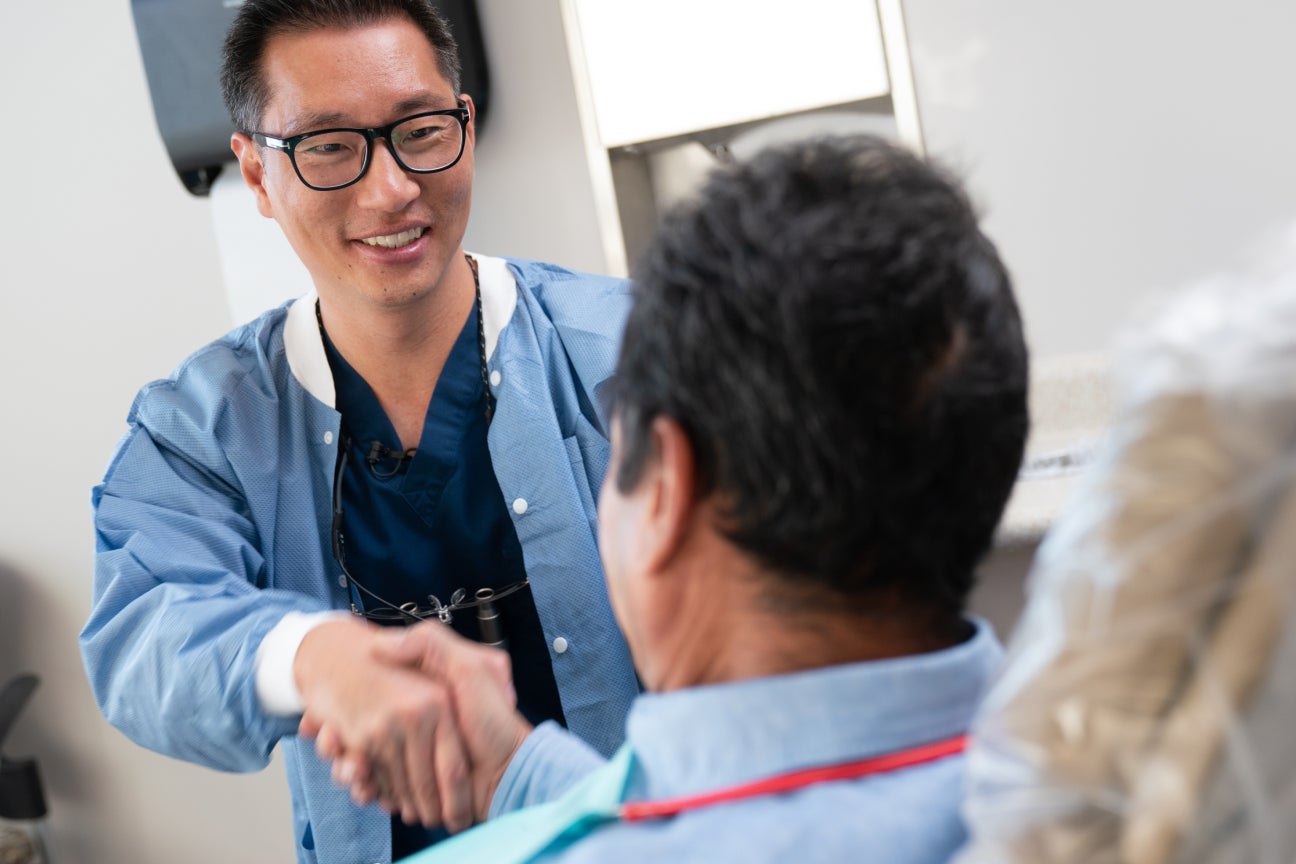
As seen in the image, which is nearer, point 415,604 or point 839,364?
point 839,364

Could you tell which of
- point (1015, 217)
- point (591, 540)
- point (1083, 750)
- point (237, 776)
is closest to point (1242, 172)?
point (1015, 217)

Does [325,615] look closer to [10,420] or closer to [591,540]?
[591,540]

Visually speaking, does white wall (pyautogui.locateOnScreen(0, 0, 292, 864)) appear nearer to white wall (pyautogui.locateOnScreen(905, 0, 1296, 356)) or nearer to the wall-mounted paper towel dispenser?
the wall-mounted paper towel dispenser

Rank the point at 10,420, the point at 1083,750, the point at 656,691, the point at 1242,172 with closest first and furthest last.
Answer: the point at 1083,750
the point at 656,691
the point at 1242,172
the point at 10,420

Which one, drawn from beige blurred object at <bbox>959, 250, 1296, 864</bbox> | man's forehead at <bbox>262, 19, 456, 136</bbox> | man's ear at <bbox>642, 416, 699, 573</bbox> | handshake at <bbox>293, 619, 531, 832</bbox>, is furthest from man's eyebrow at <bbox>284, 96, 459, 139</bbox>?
beige blurred object at <bbox>959, 250, 1296, 864</bbox>

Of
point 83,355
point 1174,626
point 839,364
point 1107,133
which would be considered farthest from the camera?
point 83,355

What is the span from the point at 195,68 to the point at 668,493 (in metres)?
1.81

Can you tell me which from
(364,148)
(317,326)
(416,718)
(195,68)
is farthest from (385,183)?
(195,68)

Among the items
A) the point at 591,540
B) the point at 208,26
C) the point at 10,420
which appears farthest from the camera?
the point at 10,420

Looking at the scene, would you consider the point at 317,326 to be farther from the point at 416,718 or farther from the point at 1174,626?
the point at 1174,626

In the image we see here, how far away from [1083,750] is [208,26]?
206cm

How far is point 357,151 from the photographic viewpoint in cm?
157

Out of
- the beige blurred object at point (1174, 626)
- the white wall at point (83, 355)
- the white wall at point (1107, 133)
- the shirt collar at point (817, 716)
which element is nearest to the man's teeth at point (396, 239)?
the white wall at point (1107, 133)

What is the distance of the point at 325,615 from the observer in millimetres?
A: 1296
